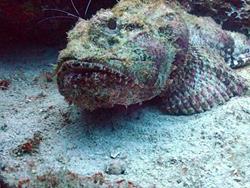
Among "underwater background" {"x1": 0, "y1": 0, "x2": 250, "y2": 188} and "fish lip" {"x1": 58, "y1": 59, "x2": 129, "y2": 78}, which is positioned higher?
"fish lip" {"x1": 58, "y1": 59, "x2": 129, "y2": 78}

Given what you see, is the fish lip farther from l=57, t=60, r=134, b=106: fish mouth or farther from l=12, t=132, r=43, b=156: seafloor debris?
l=12, t=132, r=43, b=156: seafloor debris

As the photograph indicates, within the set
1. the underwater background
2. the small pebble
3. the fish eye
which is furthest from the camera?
the fish eye

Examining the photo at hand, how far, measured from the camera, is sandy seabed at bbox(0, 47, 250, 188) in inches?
159

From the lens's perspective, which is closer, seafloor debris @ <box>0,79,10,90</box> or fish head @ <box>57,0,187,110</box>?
fish head @ <box>57,0,187,110</box>

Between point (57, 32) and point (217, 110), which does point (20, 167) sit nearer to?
point (217, 110)

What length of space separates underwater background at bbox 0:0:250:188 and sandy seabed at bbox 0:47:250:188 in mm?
11

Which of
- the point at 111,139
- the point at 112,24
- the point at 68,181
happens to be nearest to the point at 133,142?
the point at 111,139

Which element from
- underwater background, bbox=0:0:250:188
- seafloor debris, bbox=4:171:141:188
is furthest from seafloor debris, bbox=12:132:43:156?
seafloor debris, bbox=4:171:141:188

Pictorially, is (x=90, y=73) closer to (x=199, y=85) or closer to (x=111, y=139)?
(x=111, y=139)

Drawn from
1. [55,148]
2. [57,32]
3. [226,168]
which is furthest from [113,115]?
[57,32]

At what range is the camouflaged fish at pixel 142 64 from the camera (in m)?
4.34

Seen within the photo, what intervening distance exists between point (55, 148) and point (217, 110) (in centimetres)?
220

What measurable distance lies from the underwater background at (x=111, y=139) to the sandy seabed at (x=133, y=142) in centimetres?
1

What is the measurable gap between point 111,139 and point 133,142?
28cm
